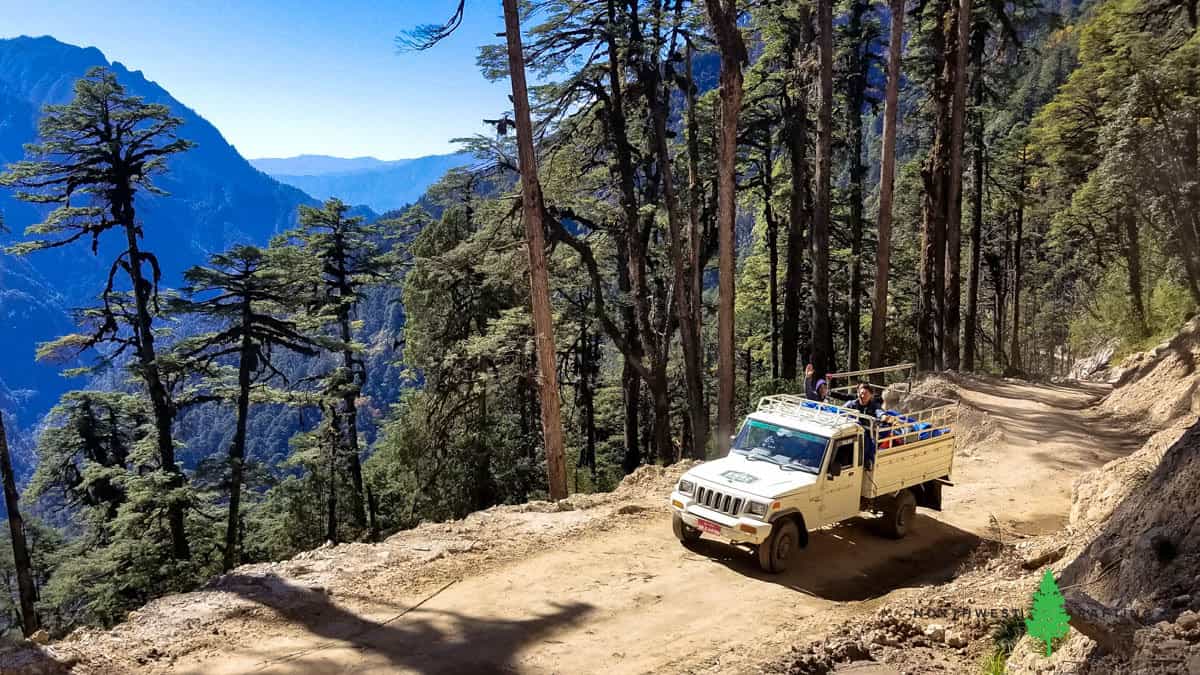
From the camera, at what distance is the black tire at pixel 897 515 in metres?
11.8

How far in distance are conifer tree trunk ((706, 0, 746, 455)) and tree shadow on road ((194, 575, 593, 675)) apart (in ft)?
33.0

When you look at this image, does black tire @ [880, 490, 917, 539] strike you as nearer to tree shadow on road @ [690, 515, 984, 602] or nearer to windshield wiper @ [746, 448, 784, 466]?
tree shadow on road @ [690, 515, 984, 602]

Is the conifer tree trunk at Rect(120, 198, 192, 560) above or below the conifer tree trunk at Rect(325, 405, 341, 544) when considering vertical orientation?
above

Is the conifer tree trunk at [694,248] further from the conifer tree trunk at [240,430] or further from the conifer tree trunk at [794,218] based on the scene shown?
the conifer tree trunk at [240,430]

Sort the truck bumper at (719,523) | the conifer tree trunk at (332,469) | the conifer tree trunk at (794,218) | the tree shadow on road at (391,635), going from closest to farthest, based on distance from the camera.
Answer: the tree shadow on road at (391,635), the truck bumper at (719,523), the conifer tree trunk at (794,218), the conifer tree trunk at (332,469)

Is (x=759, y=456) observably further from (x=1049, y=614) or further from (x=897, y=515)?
(x=1049, y=614)

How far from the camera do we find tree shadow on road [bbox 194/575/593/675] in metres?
7.38

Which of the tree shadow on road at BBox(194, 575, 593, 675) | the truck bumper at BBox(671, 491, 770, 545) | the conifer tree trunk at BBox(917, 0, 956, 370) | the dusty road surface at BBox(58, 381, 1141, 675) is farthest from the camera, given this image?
the conifer tree trunk at BBox(917, 0, 956, 370)

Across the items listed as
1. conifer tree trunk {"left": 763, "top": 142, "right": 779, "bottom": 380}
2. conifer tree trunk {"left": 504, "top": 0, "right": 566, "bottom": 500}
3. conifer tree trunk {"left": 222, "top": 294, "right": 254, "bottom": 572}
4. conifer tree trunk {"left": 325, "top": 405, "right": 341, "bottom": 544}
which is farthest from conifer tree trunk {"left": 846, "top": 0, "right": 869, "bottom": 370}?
conifer tree trunk {"left": 222, "top": 294, "right": 254, "bottom": 572}

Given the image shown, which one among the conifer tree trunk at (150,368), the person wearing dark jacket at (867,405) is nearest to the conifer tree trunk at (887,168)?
the person wearing dark jacket at (867,405)

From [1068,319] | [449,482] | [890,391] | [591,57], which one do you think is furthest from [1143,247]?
[449,482]

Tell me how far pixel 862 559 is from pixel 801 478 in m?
1.86

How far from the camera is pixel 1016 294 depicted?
43.6 metres

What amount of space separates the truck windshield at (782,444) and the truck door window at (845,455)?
0.28 meters
